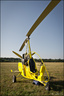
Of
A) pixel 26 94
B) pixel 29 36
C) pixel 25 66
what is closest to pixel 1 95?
pixel 26 94

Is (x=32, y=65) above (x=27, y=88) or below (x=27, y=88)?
above

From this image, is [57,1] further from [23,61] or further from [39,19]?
[23,61]

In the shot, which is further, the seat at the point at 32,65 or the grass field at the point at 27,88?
the seat at the point at 32,65

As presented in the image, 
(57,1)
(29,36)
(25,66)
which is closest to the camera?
(57,1)

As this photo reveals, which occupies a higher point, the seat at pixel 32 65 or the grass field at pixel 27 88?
the seat at pixel 32 65

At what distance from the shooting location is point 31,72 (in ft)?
20.4

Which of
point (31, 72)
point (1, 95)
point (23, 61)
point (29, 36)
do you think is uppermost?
point (29, 36)

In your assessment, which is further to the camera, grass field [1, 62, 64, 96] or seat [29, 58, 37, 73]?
seat [29, 58, 37, 73]

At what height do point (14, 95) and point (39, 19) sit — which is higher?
point (39, 19)

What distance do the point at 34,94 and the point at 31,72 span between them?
1667mm

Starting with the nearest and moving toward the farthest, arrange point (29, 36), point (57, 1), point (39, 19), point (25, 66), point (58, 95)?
1. point (57, 1)
2. point (39, 19)
3. point (58, 95)
4. point (29, 36)
5. point (25, 66)

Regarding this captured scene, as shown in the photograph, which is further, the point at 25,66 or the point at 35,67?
the point at 25,66

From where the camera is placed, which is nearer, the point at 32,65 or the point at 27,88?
the point at 27,88

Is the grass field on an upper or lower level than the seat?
lower
